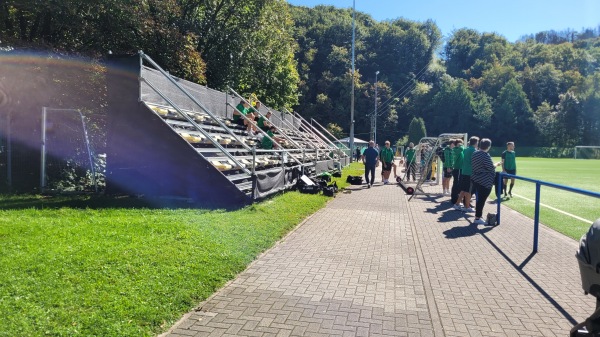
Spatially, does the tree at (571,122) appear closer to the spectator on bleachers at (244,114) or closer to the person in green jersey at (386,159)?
the person in green jersey at (386,159)

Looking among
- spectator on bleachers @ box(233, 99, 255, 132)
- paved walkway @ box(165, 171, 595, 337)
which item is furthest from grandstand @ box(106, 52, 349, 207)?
spectator on bleachers @ box(233, 99, 255, 132)

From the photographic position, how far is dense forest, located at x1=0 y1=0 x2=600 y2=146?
16078mm

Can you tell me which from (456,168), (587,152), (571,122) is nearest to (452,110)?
(571,122)

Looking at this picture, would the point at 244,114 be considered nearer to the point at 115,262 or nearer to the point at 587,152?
the point at 115,262

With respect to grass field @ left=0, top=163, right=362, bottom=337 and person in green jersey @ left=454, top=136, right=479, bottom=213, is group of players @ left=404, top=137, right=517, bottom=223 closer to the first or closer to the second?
person in green jersey @ left=454, top=136, right=479, bottom=213

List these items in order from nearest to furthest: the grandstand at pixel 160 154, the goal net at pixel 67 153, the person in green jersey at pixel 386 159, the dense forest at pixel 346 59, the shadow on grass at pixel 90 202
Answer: the shadow on grass at pixel 90 202 < the grandstand at pixel 160 154 < the goal net at pixel 67 153 < the dense forest at pixel 346 59 < the person in green jersey at pixel 386 159

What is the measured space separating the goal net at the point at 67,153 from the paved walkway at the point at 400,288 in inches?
289

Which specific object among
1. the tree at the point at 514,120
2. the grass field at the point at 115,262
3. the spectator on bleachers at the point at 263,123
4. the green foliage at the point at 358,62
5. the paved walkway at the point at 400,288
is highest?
the green foliage at the point at 358,62

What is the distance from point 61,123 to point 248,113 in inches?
285

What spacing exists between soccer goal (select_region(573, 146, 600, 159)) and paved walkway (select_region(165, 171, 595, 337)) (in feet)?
242

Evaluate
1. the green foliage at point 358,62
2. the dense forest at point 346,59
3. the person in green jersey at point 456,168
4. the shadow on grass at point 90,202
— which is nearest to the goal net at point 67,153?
the shadow on grass at point 90,202

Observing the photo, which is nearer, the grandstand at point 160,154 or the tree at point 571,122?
the grandstand at point 160,154

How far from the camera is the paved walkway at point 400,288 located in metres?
4.21

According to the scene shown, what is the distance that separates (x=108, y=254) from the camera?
18.0 ft
